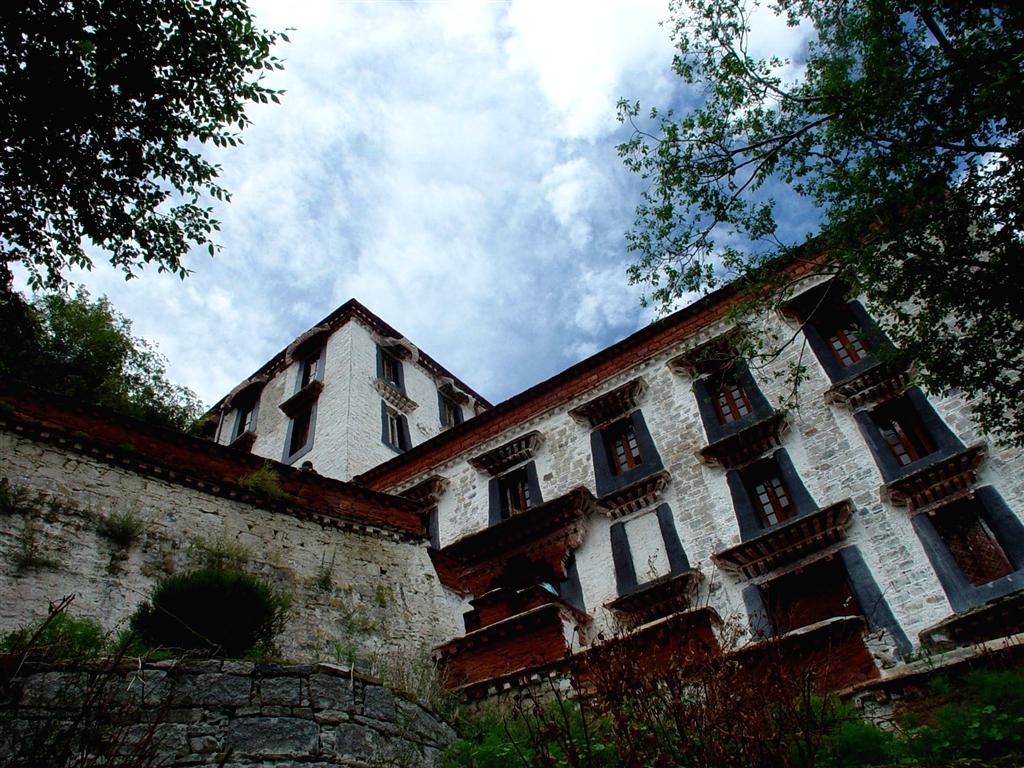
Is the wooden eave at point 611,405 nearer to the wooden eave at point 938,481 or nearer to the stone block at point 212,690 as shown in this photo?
the wooden eave at point 938,481

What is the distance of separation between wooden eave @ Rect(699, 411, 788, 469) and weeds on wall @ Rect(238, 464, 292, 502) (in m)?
8.19

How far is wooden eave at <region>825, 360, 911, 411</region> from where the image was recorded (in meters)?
12.9

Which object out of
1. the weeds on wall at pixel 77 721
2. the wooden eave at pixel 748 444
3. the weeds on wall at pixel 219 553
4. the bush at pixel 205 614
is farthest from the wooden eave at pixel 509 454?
the weeds on wall at pixel 77 721

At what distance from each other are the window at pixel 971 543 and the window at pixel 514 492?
8474mm

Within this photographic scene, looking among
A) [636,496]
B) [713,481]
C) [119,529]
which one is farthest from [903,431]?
[119,529]

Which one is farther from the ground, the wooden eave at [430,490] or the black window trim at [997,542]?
the wooden eave at [430,490]

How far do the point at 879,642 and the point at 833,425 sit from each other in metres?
4.56

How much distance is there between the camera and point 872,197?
10.2 m

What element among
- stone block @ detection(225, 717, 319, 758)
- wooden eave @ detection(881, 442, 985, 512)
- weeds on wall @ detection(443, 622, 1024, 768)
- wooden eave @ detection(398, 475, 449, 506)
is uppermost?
wooden eave @ detection(398, 475, 449, 506)

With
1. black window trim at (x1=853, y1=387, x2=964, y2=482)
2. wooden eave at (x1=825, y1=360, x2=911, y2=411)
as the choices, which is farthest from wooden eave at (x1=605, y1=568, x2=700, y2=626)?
wooden eave at (x1=825, y1=360, x2=911, y2=411)

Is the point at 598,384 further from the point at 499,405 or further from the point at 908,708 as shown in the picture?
the point at 908,708

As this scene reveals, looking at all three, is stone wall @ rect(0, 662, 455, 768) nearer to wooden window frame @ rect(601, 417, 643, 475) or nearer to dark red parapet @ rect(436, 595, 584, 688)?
dark red parapet @ rect(436, 595, 584, 688)

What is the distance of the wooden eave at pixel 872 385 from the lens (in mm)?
12867

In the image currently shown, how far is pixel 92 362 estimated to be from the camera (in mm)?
19266
